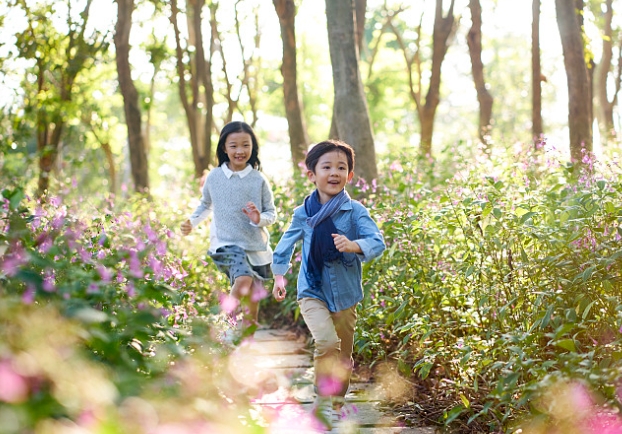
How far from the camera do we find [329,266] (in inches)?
183

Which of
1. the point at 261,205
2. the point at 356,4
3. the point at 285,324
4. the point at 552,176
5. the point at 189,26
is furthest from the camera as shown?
the point at 189,26

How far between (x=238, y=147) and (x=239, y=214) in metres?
0.51

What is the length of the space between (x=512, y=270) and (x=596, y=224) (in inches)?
20.8

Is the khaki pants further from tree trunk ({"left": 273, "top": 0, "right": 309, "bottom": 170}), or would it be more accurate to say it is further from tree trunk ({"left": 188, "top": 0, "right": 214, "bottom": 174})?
tree trunk ({"left": 188, "top": 0, "right": 214, "bottom": 174})

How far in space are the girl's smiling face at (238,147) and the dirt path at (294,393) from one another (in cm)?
138

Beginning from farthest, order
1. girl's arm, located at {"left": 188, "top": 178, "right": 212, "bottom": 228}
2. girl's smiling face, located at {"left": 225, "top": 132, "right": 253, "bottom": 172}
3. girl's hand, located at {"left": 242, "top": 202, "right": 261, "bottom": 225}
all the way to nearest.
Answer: girl's arm, located at {"left": 188, "top": 178, "right": 212, "bottom": 228}, girl's smiling face, located at {"left": 225, "top": 132, "right": 253, "bottom": 172}, girl's hand, located at {"left": 242, "top": 202, "right": 261, "bottom": 225}

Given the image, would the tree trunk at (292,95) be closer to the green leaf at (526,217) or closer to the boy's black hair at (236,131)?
the boy's black hair at (236,131)

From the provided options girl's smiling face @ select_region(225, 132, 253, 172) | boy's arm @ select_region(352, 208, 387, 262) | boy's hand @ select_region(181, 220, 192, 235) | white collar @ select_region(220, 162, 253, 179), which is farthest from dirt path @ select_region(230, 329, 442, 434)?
girl's smiling face @ select_region(225, 132, 253, 172)

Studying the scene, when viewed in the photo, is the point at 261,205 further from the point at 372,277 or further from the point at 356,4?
the point at 356,4

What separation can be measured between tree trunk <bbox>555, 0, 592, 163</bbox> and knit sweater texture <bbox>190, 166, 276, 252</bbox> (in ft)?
15.1

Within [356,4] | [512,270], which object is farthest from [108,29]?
[512,270]

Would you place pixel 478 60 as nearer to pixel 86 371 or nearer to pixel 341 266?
pixel 341 266

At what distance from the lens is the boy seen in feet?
14.9

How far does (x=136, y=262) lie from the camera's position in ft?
10.1
